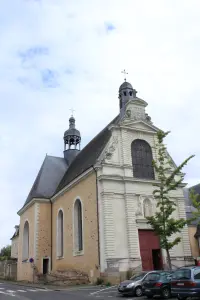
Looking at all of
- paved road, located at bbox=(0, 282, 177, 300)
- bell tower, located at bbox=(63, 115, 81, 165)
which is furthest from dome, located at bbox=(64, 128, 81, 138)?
paved road, located at bbox=(0, 282, 177, 300)

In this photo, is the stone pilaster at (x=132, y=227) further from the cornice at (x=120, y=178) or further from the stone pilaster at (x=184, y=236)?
the stone pilaster at (x=184, y=236)

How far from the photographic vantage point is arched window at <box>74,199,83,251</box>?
24995 millimetres

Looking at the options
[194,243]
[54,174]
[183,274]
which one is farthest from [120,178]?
[194,243]

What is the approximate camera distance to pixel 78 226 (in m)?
25.7

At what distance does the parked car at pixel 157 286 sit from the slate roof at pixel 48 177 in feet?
62.0

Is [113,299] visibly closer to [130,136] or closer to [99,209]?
[99,209]

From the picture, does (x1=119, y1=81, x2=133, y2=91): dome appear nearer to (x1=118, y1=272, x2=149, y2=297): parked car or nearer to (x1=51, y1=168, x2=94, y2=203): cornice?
(x1=51, y1=168, x2=94, y2=203): cornice

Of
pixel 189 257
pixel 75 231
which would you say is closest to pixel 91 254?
pixel 75 231

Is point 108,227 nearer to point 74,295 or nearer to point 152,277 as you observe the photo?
point 74,295

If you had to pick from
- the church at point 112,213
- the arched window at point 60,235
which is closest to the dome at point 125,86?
the church at point 112,213

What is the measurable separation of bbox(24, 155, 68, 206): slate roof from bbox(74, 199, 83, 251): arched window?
6503mm

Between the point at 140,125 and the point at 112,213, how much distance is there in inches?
309

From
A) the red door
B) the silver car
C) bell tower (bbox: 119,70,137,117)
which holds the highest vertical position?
bell tower (bbox: 119,70,137,117)

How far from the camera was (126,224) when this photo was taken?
21.9 metres
